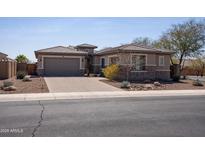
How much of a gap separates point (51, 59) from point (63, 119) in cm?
2658

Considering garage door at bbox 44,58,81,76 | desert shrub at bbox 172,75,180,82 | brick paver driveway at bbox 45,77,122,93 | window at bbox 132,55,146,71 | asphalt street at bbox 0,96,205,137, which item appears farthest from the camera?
garage door at bbox 44,58,81,76

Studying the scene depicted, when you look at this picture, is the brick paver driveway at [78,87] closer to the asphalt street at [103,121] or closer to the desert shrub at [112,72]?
the desert shrub at [112,72]

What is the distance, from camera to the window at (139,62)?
3102cm

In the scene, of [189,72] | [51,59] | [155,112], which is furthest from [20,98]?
[189,72]

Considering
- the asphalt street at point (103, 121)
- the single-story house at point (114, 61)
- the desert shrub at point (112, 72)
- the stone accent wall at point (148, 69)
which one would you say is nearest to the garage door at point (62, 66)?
the single-story house at point (114, 61)

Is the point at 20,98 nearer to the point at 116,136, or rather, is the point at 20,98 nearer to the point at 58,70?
the point at 116,136

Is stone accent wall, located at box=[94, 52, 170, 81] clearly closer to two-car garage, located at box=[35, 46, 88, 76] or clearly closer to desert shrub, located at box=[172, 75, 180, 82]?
desert shrub, located at box=[172, 75, 180, 82]

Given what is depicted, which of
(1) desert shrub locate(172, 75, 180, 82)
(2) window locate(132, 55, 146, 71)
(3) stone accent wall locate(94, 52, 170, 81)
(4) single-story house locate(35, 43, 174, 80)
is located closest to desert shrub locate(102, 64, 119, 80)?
(3) stone accent wall locate(94, 52, 170, 81)

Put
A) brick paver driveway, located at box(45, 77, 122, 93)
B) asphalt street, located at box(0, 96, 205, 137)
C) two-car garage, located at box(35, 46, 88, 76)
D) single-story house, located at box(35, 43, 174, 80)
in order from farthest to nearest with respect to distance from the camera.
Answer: two-car garage, located at box(35, 46, 88, 76) → single-story house, located at box(35, 43, 174, 80) → brick paver driveway, located at box(45, 77, 122, 93) → asphalt street, located at box(0, 96, 205, 137)

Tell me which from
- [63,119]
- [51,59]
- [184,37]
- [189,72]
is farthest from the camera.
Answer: [189,72]

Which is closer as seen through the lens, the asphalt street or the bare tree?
the asphalt street

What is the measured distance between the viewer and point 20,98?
15.6 metres

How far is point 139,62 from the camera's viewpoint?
31547mm

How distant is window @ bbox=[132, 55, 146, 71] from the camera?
3102 cm
